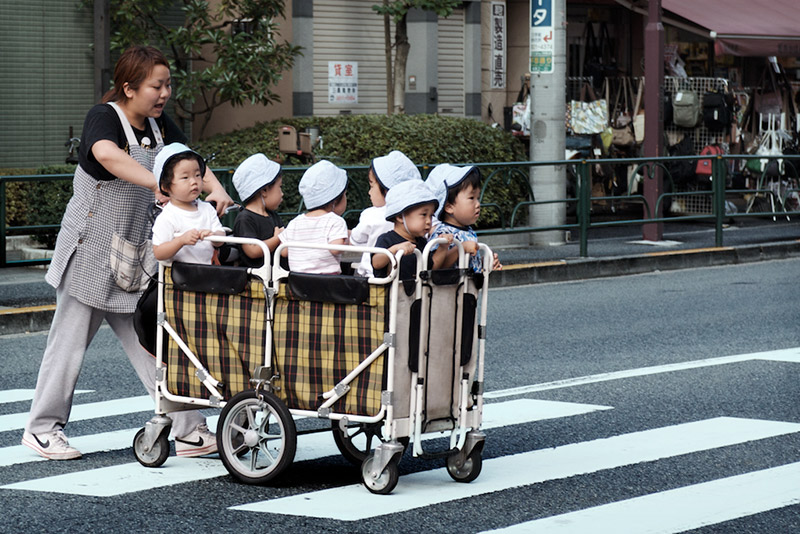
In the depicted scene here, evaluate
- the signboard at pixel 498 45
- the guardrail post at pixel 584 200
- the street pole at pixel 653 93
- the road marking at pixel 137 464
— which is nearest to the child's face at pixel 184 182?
the road marking at pixel 137 464

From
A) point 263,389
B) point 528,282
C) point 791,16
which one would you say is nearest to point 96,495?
point 263,389

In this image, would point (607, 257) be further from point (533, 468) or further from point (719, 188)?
point (533, 468)

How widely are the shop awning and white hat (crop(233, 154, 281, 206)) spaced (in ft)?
46.7

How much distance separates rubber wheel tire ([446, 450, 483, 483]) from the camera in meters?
5.91

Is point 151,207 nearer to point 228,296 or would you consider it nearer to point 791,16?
point 228,296

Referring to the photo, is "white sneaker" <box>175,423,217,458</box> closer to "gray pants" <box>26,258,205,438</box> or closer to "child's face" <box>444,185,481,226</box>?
"gray pants" <box>26,258,205,438</box>

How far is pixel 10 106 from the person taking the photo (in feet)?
55.2

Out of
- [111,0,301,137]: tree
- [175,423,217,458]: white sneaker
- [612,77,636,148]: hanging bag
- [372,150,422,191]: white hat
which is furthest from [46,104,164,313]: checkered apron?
[612,77,636,148]: hanging bag

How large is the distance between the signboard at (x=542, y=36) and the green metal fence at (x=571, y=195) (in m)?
1.36

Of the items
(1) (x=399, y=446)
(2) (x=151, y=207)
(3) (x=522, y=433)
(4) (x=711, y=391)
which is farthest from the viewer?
(4) (x=711, y=391)

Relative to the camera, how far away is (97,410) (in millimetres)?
7645

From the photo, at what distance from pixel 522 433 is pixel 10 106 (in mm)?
11503

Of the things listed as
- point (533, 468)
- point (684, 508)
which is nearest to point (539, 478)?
point (533, 468)

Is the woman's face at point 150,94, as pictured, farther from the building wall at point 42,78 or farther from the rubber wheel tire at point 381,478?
the building wall at point 42,78
